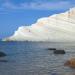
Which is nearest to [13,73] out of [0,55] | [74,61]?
[74,61]

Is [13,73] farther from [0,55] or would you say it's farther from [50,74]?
→ [0,55]

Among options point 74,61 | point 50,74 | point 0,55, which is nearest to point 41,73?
point 50,74

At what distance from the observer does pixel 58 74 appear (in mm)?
41531

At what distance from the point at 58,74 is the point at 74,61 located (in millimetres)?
8630

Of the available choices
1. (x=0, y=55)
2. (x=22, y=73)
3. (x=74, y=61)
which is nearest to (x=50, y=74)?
(x=22, y=73)

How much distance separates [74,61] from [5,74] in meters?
11.5

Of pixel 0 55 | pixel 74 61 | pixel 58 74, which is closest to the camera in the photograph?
pixel 58 74

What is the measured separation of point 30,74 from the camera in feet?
139

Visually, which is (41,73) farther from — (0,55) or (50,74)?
(0,55)

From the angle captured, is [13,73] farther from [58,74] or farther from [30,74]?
[58,74]

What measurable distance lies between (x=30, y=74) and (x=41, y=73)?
159cm

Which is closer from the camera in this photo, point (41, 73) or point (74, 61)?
point (41, 73)

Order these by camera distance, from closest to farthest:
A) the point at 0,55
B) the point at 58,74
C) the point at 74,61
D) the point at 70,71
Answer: the point at 58,74
the point at 70,71
the point at 74,61
the point at 0,55

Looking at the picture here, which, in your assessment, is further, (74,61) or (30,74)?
(74,61)
